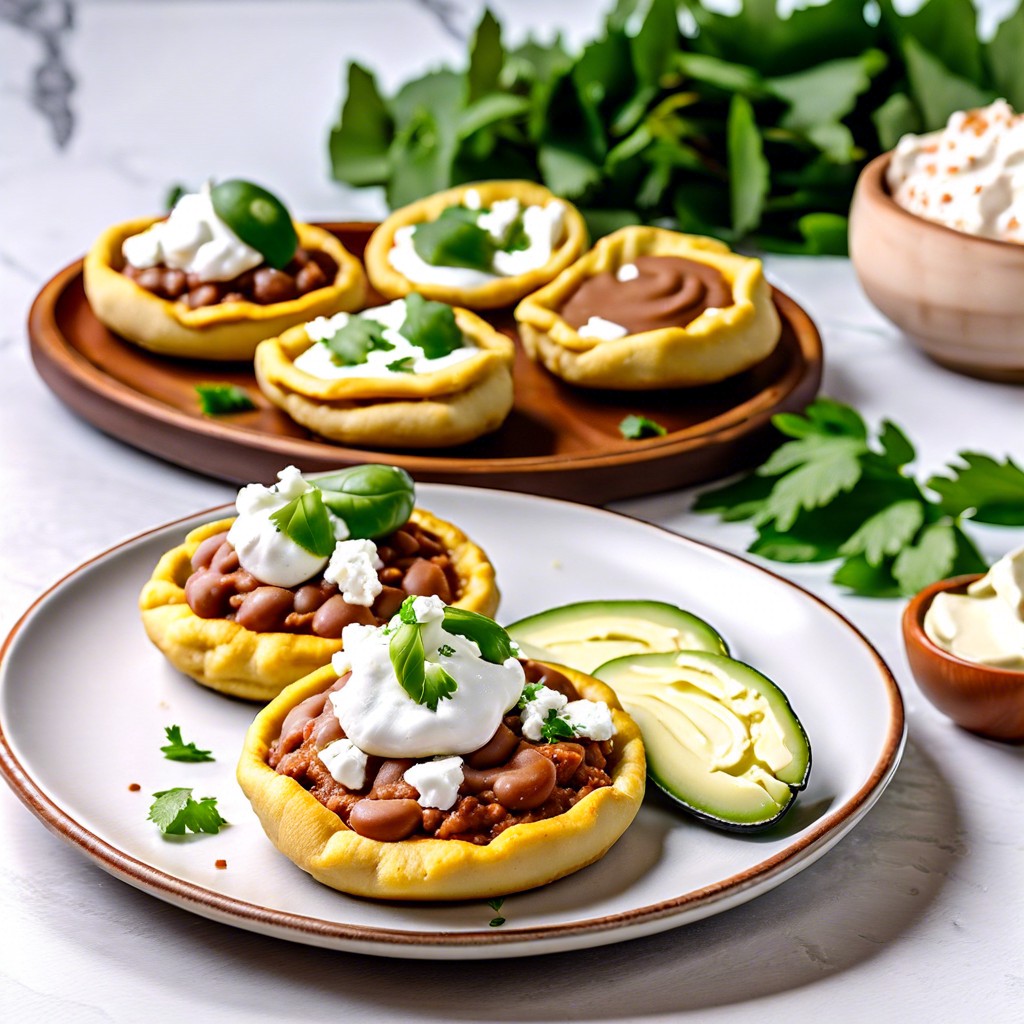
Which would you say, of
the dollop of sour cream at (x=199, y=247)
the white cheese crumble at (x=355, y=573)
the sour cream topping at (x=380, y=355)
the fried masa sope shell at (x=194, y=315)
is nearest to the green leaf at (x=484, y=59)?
the fried masa sope shell at (x=194, y=315)

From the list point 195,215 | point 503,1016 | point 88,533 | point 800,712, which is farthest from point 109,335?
point 503,1016

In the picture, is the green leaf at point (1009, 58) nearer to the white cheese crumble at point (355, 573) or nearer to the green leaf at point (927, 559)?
the green leaf at point (927, 559)

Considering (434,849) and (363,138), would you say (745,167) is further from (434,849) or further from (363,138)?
(434,849)

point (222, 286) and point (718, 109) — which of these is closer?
point (222, 286)

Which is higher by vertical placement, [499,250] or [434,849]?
[434,849]

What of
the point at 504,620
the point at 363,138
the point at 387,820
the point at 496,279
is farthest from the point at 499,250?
the point at 387,820

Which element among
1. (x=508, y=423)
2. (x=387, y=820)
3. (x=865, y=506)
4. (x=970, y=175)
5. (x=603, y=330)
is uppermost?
(x=970, y=175)

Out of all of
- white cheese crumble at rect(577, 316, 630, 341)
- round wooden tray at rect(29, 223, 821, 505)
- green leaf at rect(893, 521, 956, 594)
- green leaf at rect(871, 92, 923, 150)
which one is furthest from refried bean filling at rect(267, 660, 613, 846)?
green leaf at rect(871, 92, 923, 150)

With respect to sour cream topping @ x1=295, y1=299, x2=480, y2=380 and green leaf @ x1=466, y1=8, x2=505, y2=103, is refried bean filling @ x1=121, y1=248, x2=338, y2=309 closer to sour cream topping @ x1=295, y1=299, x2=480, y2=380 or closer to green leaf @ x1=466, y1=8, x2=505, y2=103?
sour cream topping @ x1=295, y1=299, x2=480, y2=380
